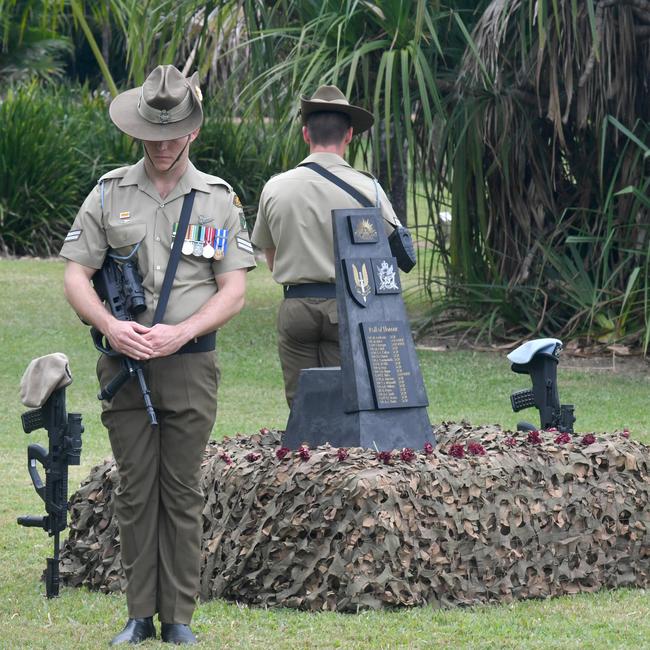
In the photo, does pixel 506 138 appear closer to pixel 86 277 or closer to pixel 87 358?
pixel 87 358

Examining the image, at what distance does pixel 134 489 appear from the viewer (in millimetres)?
4891

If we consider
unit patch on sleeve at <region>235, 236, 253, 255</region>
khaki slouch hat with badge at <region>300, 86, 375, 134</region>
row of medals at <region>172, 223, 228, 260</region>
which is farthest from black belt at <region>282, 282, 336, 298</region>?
row of medals at <region>172, 223, 228, 260</region>

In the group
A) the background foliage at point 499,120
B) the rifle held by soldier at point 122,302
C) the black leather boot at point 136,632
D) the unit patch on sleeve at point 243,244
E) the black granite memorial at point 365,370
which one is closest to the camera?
the rifle held by soldier at point 122,302

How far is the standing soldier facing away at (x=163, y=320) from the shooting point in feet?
15.9

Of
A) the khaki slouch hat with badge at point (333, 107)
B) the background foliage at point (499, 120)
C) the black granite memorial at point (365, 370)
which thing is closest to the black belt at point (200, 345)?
the black granite memorial at point (365, 370)

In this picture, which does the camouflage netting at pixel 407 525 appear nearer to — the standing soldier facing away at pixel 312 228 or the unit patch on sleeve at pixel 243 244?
the standing soldier facing away at pixel 312 228

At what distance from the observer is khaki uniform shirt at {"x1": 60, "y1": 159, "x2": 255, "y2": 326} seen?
4852 mm

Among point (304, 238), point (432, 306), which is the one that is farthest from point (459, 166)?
point (304, 238)

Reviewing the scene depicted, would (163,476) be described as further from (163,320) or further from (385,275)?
(385,275)

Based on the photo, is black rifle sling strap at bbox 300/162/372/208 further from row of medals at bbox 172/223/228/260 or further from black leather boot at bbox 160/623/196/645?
black leather boot at bbox 160/623/196/645

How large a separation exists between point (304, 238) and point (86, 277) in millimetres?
1744

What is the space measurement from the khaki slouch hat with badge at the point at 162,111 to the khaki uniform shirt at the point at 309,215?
5.14ft

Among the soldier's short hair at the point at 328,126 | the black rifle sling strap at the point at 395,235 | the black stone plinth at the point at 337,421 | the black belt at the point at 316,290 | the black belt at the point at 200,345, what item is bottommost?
the black stone plinth at the point at 337,421

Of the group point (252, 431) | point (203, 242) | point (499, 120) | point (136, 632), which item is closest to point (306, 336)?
point (203, 242)
